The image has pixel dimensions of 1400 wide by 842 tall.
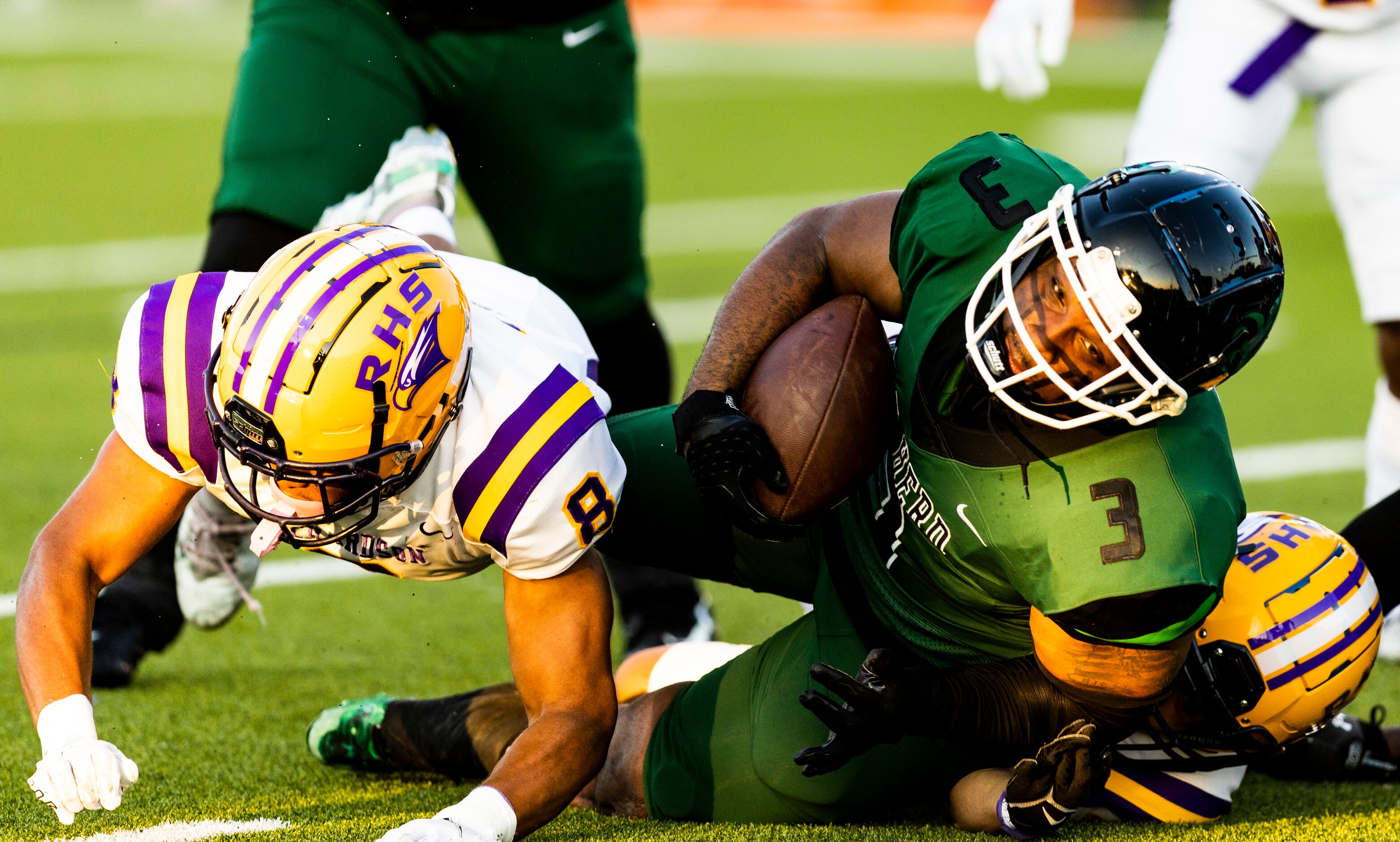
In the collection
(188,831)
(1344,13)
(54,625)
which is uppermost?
(1344,13)

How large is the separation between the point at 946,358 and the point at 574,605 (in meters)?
0.67

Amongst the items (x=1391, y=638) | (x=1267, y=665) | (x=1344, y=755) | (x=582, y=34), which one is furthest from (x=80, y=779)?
(x=1391, y=638)

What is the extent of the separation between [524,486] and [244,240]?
1.04 meters

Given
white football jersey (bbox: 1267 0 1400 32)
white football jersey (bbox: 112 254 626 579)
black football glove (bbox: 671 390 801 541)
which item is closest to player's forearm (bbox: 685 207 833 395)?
black football glove (bbox: 671 390 801 541)

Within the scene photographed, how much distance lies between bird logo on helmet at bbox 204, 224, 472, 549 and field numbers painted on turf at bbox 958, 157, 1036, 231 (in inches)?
33.0

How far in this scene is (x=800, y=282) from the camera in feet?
8.49

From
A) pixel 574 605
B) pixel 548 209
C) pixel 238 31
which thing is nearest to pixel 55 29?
pixel 238 31

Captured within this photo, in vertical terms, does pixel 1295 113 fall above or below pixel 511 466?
above

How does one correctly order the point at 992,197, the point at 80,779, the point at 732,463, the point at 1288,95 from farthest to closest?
the point at 1288,95 < the point at 992,197 < the point at 732,463 < the point at 80,779

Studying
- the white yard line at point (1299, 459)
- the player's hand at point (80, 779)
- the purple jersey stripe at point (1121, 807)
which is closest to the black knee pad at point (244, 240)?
the player's hand at point (80, 779)

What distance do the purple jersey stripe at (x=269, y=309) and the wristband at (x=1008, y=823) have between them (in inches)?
50.3

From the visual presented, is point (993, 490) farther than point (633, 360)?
No

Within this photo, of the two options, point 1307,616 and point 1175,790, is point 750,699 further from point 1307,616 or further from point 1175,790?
point 1307,616

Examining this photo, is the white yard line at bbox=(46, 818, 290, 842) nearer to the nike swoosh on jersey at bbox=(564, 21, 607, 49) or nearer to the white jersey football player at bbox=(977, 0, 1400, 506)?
the nike swoosh on jersey at bbox=(564, 21, 607, 49)
